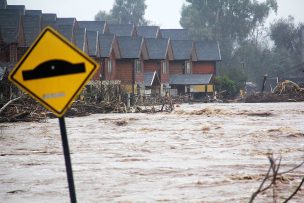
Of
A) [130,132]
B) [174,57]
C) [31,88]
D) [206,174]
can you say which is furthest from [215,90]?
[31,88]

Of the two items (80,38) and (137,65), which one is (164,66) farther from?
(80,38)

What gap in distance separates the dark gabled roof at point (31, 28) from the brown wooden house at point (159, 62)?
17143 millimetres

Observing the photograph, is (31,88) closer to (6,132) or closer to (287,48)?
(6,132)

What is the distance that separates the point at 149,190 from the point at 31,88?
128 inches

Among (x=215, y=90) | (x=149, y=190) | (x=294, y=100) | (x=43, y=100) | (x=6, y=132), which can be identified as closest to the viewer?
(x=43, y=100)

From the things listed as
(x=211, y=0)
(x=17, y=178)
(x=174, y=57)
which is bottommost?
(x=17, y=178)

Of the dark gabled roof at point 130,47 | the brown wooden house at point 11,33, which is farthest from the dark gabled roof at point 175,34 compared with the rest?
the brown wooden house at point 11,33

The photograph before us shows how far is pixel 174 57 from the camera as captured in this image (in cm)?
6297

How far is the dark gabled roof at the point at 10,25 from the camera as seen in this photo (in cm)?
3740

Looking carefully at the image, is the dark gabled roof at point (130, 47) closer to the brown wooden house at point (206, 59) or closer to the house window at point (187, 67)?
the house window at point (187, 67)

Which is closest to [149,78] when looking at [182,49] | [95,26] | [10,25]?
[182,49]

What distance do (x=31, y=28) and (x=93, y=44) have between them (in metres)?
7.81

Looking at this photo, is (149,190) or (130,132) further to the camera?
(130,132)

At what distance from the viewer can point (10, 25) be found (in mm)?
38188
